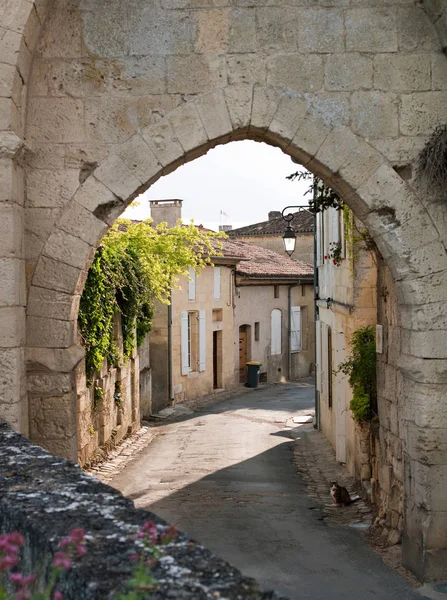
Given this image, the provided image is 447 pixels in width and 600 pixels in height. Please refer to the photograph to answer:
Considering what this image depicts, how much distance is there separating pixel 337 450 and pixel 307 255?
22299mm

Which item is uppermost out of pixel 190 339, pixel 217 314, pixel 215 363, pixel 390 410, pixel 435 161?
pixel 435 161

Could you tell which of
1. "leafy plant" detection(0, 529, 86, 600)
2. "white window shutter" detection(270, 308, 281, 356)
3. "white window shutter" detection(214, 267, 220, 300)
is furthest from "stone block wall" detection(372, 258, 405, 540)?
"white window shutter" detection(270, 308, 281, 356)

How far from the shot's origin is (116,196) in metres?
5.50

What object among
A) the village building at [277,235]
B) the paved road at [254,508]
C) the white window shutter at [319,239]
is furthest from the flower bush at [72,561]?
the village building at [277,235]

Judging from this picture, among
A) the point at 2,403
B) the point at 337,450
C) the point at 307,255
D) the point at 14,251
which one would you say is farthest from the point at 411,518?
the point at 307,255

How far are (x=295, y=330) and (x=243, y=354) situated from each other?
3.35 metres

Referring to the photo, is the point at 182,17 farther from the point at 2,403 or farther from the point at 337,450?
the point at 337,450

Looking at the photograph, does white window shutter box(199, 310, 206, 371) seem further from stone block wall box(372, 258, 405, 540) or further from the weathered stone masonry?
the weathered stone masonry

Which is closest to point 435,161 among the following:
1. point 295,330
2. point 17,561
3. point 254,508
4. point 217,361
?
point 17,561

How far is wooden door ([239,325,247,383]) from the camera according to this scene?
82.8ft

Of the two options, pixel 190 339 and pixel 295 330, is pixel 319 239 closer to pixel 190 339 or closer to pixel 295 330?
pixel 190 339

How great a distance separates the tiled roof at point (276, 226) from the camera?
3158cm

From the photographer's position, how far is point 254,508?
27.5 ft

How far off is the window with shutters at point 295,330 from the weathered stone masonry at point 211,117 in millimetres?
22157
